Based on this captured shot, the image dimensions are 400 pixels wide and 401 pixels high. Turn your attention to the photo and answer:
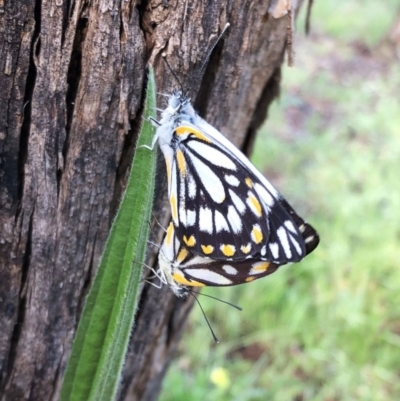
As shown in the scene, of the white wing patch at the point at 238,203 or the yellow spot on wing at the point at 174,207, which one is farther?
the white wing patch at the point at 238,203

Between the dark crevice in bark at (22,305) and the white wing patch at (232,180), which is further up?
the white wing patch at (232,180)

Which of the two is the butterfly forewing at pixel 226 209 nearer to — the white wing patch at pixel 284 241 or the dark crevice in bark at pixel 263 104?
the white wing patch at pixel 284 241

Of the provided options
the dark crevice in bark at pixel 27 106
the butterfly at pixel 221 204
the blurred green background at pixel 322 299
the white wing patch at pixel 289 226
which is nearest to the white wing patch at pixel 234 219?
the butterfly at pixel 221 204

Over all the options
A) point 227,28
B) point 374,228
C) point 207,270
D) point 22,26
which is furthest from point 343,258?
point 22,26

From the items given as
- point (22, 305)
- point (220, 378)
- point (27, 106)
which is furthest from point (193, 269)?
point (220, 378)

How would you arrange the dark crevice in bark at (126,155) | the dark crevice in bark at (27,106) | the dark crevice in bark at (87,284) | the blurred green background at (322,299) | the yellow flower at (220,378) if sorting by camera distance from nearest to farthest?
the dark crevice in bark at (27,106) → the dark crevice in bark at (126,155) → the dark crevice in bark at (87,284) → the yellow flower at (220,378) → the blurred green background at (322,299)
